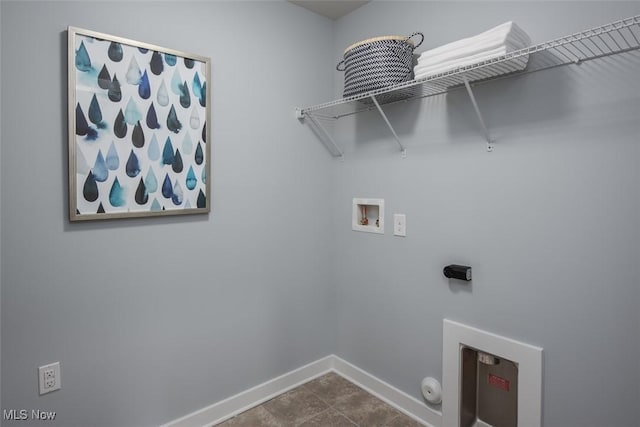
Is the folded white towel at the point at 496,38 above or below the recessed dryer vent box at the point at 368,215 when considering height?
above

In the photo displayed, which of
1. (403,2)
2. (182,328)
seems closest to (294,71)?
(403,2)

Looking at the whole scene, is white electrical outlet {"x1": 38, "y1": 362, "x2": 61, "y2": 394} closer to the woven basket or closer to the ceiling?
the woven basket

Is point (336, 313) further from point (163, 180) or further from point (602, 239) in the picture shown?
point (602, 239)

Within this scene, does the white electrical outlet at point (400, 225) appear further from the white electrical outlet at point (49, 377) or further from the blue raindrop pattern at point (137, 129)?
the white electrical outlet at point (49, 377)

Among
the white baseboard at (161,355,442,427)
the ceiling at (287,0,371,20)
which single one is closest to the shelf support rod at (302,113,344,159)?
the ceiling at (287,0,371,20)

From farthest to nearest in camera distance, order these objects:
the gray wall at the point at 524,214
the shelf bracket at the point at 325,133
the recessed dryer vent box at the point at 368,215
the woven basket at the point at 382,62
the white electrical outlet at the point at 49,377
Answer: the shelf bracket at the point at 325,133 → the recessed dryer vent box at the point at 368,215 → the woven basket at the point at 382,62 → the white electrical outlet at the point at 49,377 → the gray wall at the point at 524,214

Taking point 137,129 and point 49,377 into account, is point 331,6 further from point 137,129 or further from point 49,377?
point 49,377

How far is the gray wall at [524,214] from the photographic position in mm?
1298

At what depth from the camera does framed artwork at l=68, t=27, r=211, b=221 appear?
58.0 inches

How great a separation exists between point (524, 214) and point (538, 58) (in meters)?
0.62

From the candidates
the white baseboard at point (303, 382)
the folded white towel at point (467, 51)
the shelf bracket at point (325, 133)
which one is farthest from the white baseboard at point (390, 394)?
the folded white towel at point (467, 51)

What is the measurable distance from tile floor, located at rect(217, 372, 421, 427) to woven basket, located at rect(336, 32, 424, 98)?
171cm

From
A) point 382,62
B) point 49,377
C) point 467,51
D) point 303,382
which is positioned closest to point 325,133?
point 382,62

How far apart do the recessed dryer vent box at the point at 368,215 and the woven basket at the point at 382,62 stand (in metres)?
0.66
